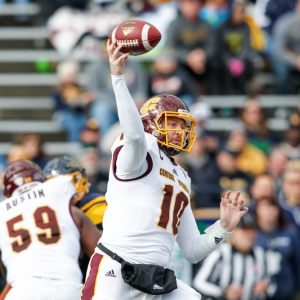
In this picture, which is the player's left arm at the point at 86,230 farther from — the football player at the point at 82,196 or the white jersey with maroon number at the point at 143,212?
the white jersey with maroon number at the point at 143,212

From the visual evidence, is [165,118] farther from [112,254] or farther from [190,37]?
[190,37]

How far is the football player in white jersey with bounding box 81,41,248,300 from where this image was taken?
5.07 metres

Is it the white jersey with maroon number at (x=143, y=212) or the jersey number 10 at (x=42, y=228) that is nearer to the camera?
the white jersey with maroon number at (x=143, y=212)

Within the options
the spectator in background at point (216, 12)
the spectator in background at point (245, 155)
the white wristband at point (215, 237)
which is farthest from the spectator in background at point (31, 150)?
the white wristband at point (215, 237)

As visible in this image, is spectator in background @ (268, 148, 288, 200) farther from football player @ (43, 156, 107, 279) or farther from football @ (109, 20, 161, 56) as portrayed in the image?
football @ (109, 20, 161, 56)

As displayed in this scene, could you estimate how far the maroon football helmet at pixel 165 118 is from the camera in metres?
5.38

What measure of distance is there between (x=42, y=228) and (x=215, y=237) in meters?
1.19

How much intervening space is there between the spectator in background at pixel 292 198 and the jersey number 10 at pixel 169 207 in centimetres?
458

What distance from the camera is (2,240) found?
19.7ft

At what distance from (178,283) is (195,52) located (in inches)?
270

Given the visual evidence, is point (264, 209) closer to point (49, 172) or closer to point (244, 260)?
point (244, 260)

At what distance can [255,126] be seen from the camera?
11.5m

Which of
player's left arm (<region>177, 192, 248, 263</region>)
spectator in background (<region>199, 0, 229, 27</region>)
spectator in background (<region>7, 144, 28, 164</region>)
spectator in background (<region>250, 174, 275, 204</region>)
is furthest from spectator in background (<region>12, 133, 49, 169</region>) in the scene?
player's left arm (<region>177, 192, 248, 263</region>)

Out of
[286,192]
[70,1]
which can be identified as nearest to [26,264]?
[286,192]
